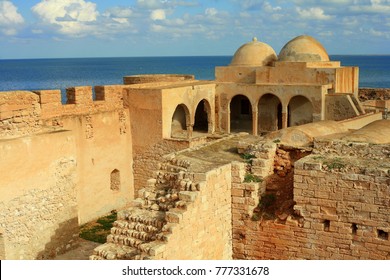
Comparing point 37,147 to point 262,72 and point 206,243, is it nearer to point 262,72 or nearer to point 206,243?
point 206,243

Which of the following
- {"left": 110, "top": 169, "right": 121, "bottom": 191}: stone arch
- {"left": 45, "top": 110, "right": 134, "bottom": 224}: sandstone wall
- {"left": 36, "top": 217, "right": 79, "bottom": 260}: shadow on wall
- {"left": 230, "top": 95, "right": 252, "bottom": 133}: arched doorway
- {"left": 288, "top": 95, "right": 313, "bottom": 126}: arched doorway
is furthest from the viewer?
{"left": 230, "top": 95, "right": 252, "bottom": 133}: arched doorway

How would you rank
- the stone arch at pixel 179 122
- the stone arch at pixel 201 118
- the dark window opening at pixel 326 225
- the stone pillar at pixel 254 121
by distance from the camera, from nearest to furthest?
1. the dark window opening at pixel 326 225
2. the stone arch at pixel 179 122
3. the stone pillar at pixel 254 121
4. the stone arch at pixel 201 118

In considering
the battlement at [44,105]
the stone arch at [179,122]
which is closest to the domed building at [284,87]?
the stone arch at [179,122]

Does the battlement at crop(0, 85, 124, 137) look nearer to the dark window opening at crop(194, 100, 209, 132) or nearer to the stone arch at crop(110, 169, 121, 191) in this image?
the stone arch at crop(110, 169, 121, 191)

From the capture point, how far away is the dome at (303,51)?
73.2 ft

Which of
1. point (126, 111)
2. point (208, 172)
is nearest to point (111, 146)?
point (126, 111)

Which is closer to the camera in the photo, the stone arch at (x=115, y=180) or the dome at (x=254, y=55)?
the stone arch at (x=115, y=180)

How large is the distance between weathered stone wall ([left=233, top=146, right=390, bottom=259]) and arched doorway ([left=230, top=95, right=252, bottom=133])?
16.0 m

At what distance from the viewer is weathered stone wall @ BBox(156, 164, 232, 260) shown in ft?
25.6

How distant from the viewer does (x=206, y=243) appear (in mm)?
8492

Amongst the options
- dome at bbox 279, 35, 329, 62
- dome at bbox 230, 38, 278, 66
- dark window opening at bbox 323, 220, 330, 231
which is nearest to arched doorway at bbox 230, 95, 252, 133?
dome at bbox 230, 38, 278, 66

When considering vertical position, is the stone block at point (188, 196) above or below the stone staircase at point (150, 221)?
above

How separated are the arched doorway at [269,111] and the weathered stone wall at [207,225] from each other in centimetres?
1449

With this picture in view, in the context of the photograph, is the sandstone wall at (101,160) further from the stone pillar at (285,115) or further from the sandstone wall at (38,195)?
the stone pillar at (285,115)
